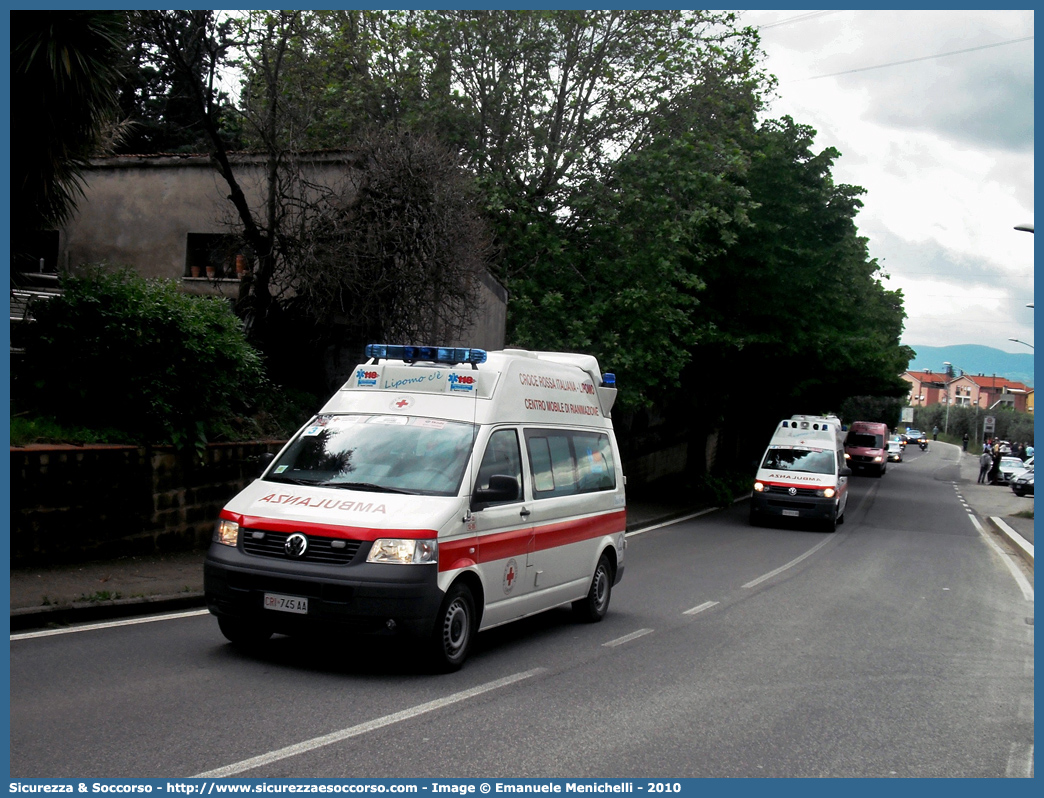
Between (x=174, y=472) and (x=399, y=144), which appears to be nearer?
(x=174, y=472)

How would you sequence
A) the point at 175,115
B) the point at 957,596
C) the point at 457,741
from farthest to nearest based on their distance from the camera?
the point at 175,115, the point at 957,596, the point at 457,741

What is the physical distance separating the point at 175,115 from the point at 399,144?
17736 millimetres

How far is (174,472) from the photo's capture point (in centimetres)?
1188

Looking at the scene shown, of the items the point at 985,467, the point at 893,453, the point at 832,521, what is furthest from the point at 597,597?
the point at 893,453

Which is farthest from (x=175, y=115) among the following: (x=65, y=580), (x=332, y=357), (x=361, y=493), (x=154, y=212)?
(x=361, y=493)

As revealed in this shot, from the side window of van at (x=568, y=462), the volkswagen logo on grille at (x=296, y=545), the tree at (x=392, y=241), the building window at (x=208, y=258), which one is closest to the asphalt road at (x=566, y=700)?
the volkswagen logo on grille at (x=296, y=545)

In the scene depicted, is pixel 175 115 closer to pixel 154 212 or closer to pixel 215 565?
pixel 154 212

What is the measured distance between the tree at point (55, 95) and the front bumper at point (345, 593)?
5703 millimetres

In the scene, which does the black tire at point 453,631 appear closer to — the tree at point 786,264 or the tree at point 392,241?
the tree at point 392,241

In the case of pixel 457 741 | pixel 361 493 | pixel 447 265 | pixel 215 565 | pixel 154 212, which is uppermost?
pixel 154 212

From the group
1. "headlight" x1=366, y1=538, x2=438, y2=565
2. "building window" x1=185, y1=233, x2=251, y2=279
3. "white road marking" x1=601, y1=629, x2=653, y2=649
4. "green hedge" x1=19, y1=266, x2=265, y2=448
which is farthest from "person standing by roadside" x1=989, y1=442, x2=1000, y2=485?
"headlight" x1=366, y1=538, x2=438, y2=565

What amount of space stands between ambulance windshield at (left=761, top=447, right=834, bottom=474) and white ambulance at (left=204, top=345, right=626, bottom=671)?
15.0 m

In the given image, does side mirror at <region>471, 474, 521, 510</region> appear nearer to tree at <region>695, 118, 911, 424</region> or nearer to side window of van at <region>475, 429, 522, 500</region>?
side window of van at <region>475, 429, 522, 500</region>

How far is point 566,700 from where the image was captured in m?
6.80
